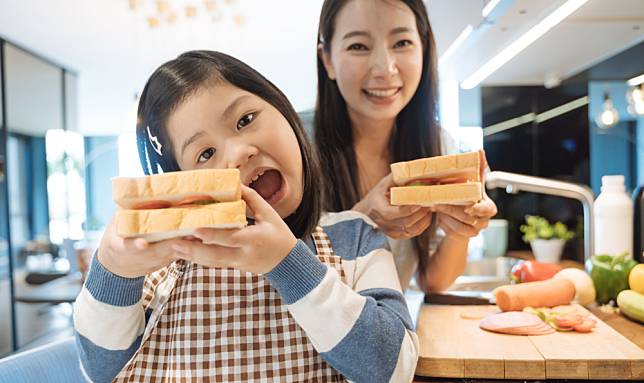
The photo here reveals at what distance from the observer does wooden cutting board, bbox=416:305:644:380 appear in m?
0.97

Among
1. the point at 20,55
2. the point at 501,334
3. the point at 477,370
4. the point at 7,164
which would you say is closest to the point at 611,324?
the point at 501,334

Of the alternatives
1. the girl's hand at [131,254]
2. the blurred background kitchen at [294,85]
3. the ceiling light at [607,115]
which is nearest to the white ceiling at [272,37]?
the blurred background kitchen at [294,85]

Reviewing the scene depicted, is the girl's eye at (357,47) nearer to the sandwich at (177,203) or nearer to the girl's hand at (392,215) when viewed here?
the girl's hand at (392,215)

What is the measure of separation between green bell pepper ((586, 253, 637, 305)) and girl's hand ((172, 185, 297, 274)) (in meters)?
1.08

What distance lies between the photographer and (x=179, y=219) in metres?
0.58

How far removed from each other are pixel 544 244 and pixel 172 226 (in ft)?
8.74

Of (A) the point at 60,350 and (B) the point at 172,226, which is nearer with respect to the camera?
(B) the point at 172,226

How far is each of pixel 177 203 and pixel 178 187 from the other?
0.03 m

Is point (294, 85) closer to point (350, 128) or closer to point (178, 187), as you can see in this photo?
point (350, 128)

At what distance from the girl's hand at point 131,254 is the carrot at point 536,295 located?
0.90 meters

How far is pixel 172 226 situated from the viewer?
1.92ft

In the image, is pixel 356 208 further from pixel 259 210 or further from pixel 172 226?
pixel 172 226

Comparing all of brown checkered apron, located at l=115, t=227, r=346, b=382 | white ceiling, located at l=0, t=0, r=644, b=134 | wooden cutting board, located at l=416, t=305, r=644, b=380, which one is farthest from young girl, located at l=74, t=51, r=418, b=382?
white ceiling, located at l=0, t=0, r=644, b=134

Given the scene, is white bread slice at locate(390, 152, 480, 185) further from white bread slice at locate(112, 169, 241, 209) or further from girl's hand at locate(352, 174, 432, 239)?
white bread slice at locate(112, 169, 241, 209)
